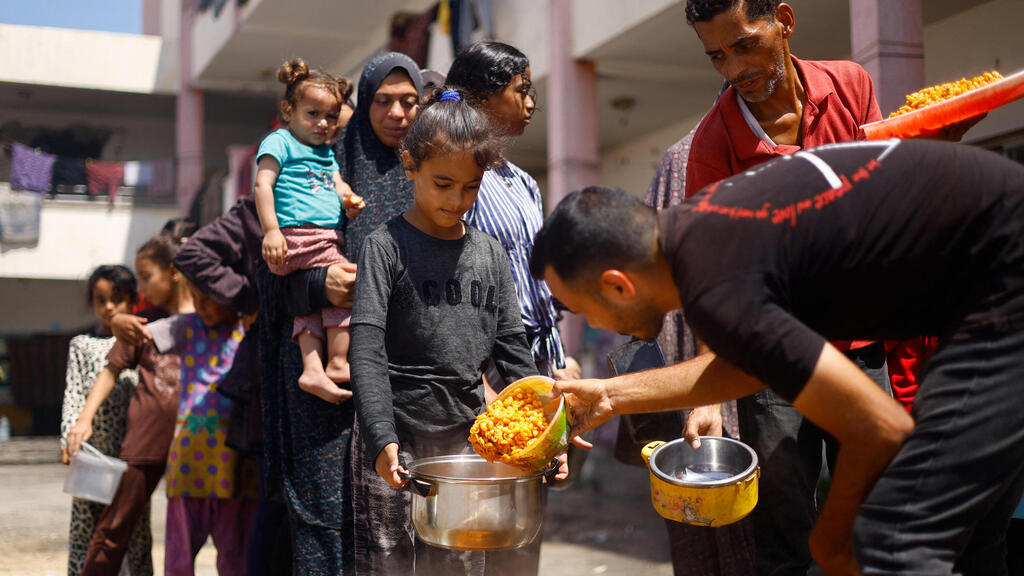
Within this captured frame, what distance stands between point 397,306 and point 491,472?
54cm

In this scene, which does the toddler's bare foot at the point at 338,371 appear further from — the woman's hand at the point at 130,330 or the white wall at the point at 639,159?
the white wall at the point at 639,159

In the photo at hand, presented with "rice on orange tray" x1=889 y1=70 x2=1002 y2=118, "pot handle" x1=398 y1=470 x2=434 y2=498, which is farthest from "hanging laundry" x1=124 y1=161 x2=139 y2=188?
"rice on orange tray" x1=889 y1=70 x2=1002 y2=118

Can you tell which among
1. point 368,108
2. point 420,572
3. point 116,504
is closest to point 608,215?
point 420,572

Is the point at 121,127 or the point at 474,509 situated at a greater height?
the point at 121,127

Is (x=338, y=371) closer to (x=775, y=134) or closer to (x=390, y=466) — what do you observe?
(x=390, y=466)

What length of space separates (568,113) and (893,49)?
162 inches

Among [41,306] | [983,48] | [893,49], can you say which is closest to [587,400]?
[893,49]

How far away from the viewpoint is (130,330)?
4367mm

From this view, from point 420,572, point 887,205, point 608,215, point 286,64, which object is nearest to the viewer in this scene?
point 887,205

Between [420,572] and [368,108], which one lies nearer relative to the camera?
[420,572]

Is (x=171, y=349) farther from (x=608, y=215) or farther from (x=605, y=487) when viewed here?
(x=605, y=487)

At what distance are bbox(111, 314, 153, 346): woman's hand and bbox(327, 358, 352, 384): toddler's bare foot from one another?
1638 mm

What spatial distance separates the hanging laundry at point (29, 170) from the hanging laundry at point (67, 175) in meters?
0.14

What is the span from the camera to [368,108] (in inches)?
133
